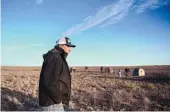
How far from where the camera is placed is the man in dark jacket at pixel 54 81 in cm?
496

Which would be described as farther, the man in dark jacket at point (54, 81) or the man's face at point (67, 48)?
the man's face at point (67, 48)

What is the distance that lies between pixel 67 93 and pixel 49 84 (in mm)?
444

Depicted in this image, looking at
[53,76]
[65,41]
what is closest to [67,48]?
[65,41]

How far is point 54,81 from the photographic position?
4969mm

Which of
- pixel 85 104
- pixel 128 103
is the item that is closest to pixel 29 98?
pixel 85 104

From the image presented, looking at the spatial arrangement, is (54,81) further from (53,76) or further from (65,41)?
(65,41)

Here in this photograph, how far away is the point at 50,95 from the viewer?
4.96 m

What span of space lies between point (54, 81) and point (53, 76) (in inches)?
3.4

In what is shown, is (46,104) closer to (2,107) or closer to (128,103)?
(2,107)

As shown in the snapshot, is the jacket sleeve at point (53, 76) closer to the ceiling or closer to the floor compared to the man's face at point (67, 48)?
closer to the floor

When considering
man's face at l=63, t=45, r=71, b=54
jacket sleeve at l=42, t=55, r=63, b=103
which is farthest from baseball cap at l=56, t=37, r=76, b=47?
jacket sleeve at l=42, t=55, r=63, b=103

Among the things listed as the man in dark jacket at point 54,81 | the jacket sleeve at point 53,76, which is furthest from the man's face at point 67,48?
the jacket sleeve at point 53,76

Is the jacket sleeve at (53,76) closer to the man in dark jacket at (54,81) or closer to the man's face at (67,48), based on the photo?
the man in dark jacket at (54,81)

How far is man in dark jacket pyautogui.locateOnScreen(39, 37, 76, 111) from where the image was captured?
4.96m
